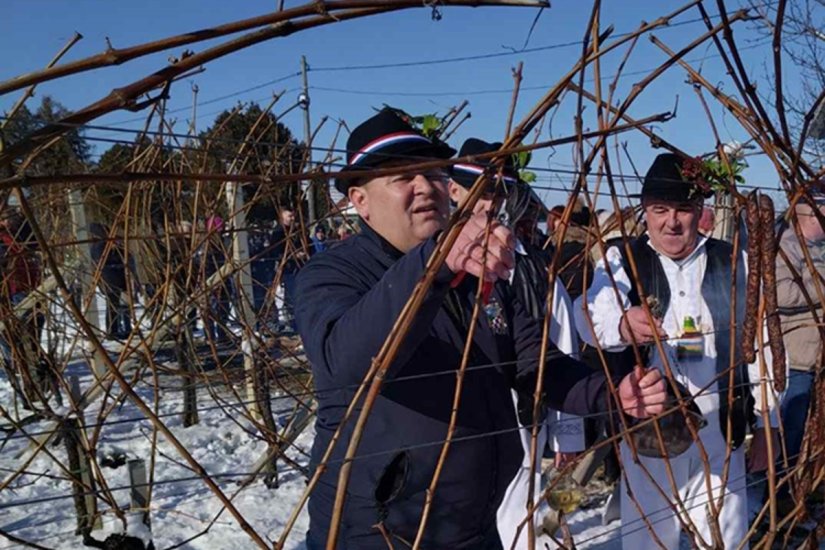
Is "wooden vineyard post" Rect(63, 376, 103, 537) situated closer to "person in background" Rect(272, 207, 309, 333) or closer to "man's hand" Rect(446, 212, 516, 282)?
"person in background" Rect(272, 207, 309, 333)

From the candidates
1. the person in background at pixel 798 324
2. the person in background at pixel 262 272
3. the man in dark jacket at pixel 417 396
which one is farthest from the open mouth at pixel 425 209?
the person in background at pixel 798 324

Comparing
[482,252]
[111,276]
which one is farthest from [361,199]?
[111,276]

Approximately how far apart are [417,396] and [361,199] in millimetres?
462

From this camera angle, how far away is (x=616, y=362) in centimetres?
260

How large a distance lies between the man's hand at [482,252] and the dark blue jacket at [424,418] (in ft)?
0.87

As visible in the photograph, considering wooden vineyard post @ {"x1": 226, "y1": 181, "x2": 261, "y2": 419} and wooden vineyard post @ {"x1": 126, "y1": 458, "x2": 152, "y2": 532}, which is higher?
wooden vineyard post @ {"x1": 226, "y1": 181, "x2": 261, "y2": 419}

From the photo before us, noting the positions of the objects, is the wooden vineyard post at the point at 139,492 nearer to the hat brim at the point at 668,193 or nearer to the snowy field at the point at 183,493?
the snowy field at the point at 183,493

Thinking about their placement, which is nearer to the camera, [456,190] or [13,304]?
[456,190]

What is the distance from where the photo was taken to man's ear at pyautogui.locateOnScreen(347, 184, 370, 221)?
1.58 meters

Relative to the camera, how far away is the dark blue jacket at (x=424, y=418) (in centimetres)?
144

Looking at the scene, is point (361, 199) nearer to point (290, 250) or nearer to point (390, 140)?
point (390, 140)

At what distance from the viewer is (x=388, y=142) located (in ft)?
5.17

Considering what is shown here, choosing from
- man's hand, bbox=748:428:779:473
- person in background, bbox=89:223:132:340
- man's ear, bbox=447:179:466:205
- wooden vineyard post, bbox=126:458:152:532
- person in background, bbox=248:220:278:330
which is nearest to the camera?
man's hand, bbox=748:428:779:473

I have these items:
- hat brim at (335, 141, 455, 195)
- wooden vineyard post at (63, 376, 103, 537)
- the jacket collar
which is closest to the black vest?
hat brim at (335, 141, 455, 195)
